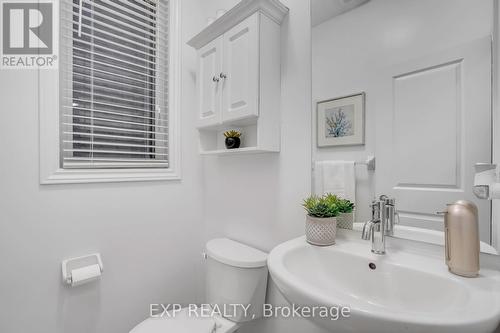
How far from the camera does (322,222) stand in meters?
0.94

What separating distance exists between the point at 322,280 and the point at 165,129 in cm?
131

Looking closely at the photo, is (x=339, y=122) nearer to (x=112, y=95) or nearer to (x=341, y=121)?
(x=341, y=121)

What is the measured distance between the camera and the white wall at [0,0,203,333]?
1.09 m

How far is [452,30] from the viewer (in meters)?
0.80

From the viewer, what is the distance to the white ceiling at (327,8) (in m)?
1.05

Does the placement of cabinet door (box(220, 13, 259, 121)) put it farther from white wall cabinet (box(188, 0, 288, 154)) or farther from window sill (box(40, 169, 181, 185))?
window sill (box(40, 169, 181, 185))

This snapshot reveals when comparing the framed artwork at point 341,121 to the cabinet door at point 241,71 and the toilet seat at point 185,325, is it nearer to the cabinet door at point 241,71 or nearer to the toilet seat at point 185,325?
the cabinet door at point 241,71

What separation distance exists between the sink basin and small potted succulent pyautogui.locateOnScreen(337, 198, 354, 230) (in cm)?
4

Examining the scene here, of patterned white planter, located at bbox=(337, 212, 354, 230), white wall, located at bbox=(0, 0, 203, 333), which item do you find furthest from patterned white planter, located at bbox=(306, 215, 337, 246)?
white wall, located at bbox=(0, 0, 203, 333)

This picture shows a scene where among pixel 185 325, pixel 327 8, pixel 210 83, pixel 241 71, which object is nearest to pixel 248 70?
pixel 241 71

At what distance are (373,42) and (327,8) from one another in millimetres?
277

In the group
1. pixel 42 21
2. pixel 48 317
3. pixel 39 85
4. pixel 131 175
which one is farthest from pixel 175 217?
pixel 42 21

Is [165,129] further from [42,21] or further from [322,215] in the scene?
[322,215]

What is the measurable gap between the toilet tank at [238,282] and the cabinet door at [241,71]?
708 millimetres
